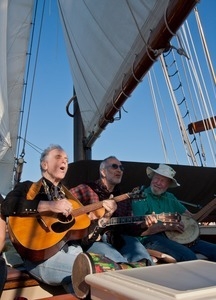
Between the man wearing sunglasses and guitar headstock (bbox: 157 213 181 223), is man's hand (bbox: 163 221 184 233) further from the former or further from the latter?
the man wearing sunglasses

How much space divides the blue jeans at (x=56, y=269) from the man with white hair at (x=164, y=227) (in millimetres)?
853

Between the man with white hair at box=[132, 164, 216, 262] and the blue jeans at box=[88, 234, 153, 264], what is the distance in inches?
10.1

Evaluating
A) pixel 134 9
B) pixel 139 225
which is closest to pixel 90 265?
pixel 139 225

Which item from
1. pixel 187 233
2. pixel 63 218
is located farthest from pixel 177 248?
pixel 63 218

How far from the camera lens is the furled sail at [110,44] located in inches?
116

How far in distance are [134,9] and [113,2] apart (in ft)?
1.88

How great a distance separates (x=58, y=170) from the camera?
7.46 feet

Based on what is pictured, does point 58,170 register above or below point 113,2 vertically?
below

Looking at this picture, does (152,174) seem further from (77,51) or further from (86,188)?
(77,51)

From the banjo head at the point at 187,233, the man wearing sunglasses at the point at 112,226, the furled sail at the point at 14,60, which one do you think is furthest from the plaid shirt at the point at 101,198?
the furled sail at the point at 14,60

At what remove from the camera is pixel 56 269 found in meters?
1.94

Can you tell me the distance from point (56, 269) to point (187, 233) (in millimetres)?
1315

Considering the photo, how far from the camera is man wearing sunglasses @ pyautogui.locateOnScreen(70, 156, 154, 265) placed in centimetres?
227

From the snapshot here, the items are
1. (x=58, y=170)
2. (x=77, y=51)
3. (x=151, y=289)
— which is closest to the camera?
(x=151, y=289)
